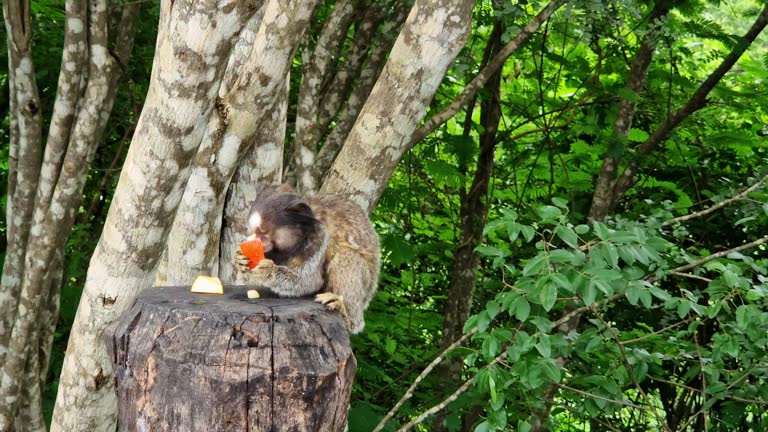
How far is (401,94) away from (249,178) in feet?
2.80

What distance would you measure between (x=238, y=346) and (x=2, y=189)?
602 cm

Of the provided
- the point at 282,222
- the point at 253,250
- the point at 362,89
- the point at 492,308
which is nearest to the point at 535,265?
the point at 492,308

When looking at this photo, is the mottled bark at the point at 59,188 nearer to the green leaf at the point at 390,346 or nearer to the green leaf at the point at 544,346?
the green leaf at the point at 390,346

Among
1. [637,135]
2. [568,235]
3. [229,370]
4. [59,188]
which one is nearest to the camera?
[229,370]

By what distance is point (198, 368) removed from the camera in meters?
2.71

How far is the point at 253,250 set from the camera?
352cm

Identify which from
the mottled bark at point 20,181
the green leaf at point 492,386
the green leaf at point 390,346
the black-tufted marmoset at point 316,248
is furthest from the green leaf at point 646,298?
the mottled bark at point 20,181

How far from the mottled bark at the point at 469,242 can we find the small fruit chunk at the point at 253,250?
3.88m

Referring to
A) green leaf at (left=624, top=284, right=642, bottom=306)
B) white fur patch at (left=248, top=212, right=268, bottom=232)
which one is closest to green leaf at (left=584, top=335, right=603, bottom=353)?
green leaf at (left=624, top=284, right=642, bottom=306)

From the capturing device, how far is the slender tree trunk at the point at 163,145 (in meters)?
3.05

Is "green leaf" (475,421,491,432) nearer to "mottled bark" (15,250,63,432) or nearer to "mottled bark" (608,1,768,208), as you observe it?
"mottled bark" (15,250,63,432)

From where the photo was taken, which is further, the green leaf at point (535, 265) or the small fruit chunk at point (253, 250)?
the green leaf at point (535, 265)

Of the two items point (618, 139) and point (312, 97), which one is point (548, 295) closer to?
point (312, 97)

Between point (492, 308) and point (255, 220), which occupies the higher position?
point (255, 220)
